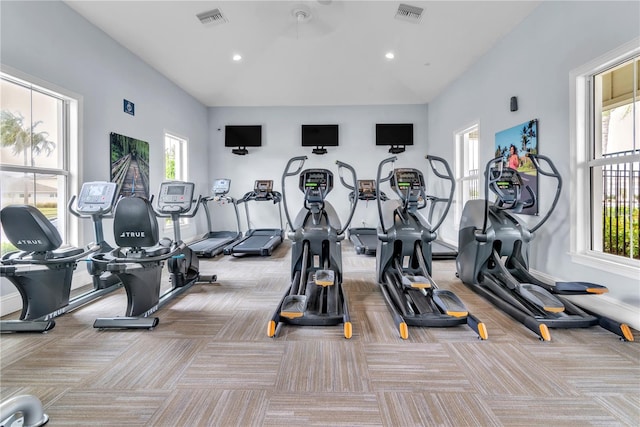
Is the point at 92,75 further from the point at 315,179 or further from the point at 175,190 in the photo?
the point at 315,179

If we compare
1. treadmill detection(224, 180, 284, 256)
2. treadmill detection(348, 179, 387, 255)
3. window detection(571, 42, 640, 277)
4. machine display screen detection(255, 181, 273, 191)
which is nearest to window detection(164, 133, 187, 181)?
treadmill detection(224, 180, 284, 256)

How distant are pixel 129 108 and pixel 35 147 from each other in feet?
5.59

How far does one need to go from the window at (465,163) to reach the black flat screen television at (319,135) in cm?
294

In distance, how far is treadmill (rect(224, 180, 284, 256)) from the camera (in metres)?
5.57

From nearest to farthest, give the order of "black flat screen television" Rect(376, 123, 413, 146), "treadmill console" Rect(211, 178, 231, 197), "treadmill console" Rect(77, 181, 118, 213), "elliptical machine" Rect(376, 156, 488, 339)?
"elliptical machine" Rect(376, 156, 488, 339) < "treadmill console" Rect(77, 181, 118, 213) < "treadmill console" Rect(211, 178, 231, 197) < "black flat screen television" Rect(376, 123, 413, 146)

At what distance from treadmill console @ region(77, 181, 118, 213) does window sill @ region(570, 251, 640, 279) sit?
196 inches

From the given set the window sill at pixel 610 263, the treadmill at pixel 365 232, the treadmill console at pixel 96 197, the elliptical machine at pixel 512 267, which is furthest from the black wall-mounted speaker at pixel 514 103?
the treadmill console at pixel 96 197

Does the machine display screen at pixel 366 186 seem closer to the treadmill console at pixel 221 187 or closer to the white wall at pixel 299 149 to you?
the white wall at pixel 299 149

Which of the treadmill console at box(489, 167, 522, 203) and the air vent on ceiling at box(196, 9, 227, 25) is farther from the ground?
the air vent on ceiling at box(196, 9, 227, 25)

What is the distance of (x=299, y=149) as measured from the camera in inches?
311

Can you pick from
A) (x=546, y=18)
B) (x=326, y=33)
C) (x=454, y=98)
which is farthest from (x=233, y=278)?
(x=454, y=98)

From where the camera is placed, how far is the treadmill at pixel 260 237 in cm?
557

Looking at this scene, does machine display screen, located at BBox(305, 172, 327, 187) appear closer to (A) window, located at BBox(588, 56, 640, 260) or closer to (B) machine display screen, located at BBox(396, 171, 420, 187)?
(B) machine display screen, located at BBox(396, 171, 420, 187)

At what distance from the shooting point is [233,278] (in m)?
4.24
